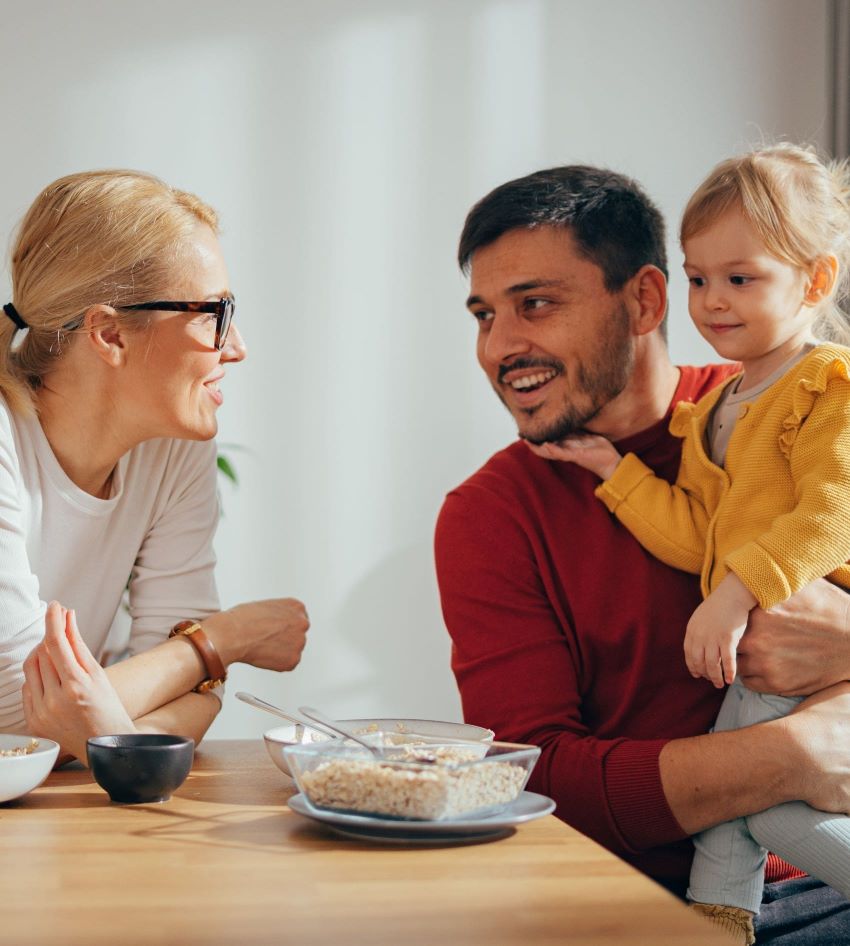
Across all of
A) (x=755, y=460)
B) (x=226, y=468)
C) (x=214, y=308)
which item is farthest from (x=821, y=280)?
(x=226, y=468)

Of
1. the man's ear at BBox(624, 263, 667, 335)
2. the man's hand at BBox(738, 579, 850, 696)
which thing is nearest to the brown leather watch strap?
the man's hand at BBox(738, 579, 850, 696)

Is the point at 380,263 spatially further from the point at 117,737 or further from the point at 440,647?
A: the point at 117,737

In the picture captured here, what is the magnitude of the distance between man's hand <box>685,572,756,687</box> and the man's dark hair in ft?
2.20

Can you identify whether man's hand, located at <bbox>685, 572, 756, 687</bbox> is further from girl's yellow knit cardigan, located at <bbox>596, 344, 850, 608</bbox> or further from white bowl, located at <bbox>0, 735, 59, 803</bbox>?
white bowl, located at <bbox>0, 735, 59, 803</bbox>

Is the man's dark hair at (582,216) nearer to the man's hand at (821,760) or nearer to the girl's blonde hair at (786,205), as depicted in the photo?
the girl's blonde hair at (786,205)

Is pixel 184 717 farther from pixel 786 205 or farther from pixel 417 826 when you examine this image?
pixel 786 205

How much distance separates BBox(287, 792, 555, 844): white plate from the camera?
1021mm

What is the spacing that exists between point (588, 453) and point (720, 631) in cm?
43

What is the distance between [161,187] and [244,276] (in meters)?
2.09

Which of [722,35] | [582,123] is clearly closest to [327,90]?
[582,123]

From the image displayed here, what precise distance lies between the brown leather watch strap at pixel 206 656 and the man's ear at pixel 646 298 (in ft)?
3.04

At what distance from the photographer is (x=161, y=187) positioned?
1.90m

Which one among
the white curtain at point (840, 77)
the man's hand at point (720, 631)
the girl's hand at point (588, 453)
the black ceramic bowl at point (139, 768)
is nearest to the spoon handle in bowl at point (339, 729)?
the black ceramic bowl at point (139, 768)

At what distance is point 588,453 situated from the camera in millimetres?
1880
